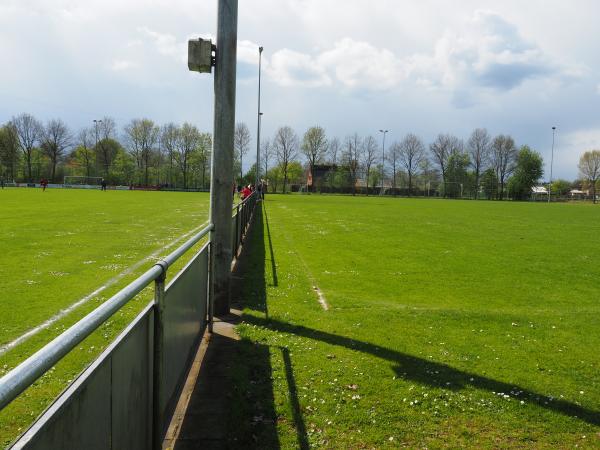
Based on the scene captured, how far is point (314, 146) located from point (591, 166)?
6251cm

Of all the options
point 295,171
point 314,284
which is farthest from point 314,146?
point 314,284

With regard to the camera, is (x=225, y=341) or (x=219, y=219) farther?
(x=219, y=219)

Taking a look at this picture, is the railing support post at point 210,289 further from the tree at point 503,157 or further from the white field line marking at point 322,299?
the tree at point 503,157

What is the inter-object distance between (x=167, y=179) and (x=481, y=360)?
319 ft

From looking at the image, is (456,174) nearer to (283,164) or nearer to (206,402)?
(283,164)

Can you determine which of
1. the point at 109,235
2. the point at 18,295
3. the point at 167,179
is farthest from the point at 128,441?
the point at 167,179

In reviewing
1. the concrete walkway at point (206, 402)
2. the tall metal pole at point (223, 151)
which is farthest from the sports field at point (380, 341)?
the tall metal pole at point (223, 151)

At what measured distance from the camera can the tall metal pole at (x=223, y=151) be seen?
6527 millimetres

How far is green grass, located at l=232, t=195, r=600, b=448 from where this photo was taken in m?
3.85

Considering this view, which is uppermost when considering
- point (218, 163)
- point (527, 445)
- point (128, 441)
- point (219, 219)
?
point (218, 163)

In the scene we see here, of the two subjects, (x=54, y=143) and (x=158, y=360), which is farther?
(x=54, y=143)

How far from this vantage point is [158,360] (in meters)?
3.00

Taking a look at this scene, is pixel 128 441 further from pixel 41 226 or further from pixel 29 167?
pixel 29 167

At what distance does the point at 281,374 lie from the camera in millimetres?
4836
